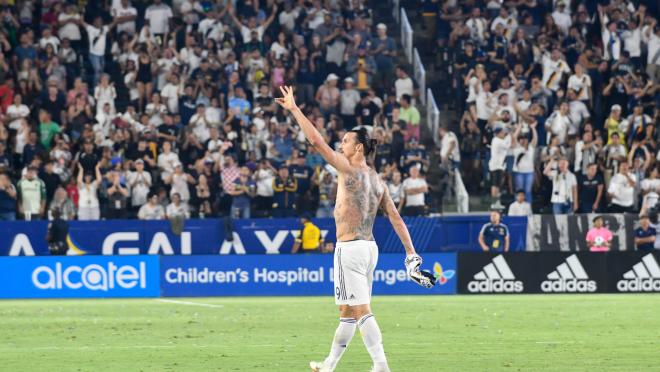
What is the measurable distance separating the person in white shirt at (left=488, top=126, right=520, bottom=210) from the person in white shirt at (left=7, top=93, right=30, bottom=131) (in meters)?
11.4

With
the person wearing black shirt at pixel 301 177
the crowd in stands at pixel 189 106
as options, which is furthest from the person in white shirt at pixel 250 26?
the person wearing black shirt at pixel 301 177

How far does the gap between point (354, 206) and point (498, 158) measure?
752 inches

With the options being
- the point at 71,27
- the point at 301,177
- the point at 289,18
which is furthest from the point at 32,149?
the point at 289,18

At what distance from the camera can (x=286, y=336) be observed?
680 inches

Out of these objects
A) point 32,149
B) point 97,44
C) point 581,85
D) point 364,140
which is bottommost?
point 32,149

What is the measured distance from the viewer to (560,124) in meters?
30.7

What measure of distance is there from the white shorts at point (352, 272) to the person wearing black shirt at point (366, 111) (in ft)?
65.2

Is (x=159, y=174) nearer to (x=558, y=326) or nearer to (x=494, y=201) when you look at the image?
(x=494, y=201)

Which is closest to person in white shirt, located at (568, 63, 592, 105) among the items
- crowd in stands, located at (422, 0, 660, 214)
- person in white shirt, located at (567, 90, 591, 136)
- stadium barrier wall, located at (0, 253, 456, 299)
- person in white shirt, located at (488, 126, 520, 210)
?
crowd in stands, located at (422, 0, 660, 214)

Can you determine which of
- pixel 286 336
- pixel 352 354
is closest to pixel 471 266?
pixel 286 336

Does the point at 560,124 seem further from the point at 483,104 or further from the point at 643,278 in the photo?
the point at 643,278

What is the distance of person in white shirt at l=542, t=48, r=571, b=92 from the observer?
1267 inches

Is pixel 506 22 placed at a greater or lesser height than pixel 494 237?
greater

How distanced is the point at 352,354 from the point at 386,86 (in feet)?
62.1
